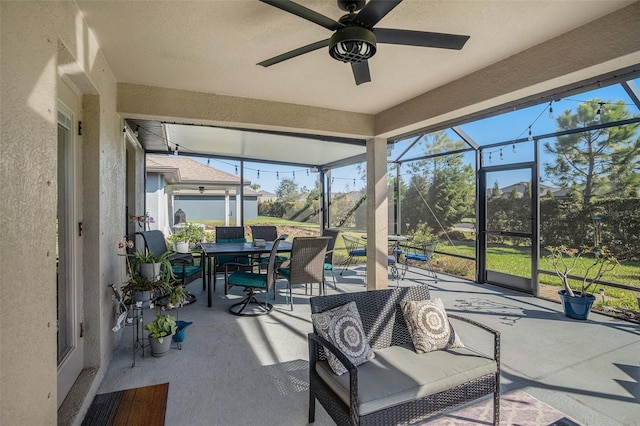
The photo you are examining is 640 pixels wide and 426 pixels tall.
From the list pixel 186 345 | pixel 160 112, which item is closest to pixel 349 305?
Answer: pixel 186 345

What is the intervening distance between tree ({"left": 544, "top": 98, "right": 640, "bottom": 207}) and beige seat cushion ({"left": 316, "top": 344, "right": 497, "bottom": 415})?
152 inches

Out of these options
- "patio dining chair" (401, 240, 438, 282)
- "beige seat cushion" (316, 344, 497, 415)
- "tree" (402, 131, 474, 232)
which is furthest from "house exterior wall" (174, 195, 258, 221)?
"beige seat cushion" (316, 344, 497, 415)

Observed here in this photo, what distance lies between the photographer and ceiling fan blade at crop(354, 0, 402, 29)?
1525mm

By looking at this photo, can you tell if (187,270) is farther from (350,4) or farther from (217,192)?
(350,4)

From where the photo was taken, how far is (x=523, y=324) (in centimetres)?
378

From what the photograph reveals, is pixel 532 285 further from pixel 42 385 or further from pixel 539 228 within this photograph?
pixel 42 385

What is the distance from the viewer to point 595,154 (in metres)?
4.40

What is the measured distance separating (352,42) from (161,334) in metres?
2.93

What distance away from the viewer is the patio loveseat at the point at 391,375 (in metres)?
1.66

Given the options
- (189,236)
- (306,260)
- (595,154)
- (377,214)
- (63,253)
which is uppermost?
(595,154)

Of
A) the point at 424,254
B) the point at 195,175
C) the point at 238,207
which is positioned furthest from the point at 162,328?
the point at 424,254

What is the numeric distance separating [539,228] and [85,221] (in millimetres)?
5873

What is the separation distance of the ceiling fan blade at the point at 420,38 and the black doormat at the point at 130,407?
9.15 ft

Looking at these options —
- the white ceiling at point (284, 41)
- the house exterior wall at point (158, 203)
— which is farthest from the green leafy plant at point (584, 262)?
the house exterior wall at point (158, 203)
